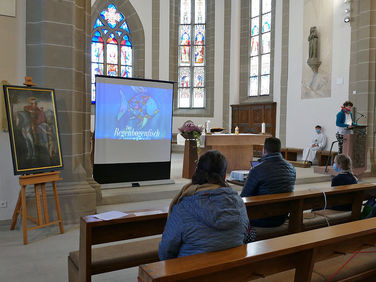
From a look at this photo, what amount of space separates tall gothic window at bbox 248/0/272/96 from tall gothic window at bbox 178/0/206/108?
1.97 meters

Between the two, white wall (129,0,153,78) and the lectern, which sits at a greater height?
white wall (129,0,153,78)

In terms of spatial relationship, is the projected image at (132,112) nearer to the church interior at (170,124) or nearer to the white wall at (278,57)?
the church interior at (170,124)

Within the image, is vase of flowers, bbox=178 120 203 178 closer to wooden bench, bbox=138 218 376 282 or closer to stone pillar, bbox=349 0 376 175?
stone pillar, bbox=349 0 376 175

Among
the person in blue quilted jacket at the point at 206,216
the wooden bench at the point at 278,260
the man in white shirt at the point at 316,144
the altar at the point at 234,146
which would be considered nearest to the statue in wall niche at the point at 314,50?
the man in white shirt at the point at 316,144

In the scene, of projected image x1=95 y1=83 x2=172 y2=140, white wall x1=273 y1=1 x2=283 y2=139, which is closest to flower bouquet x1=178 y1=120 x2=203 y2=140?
projected image x1=95 y1=83 x2=172 y2=140

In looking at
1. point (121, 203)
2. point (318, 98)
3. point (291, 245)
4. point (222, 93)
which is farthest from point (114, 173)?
point (222, 93)

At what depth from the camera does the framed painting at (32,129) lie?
4.11 m

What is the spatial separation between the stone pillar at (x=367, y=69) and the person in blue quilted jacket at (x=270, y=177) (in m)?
6.66

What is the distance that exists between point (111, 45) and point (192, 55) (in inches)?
124

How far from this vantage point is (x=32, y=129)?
428 centimetres

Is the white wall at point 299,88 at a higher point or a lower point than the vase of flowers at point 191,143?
higher

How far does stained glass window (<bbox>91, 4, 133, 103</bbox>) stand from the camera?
45.8 ft

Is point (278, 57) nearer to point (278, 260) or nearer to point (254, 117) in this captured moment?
point (254, 117)

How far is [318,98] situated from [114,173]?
23.2ft
